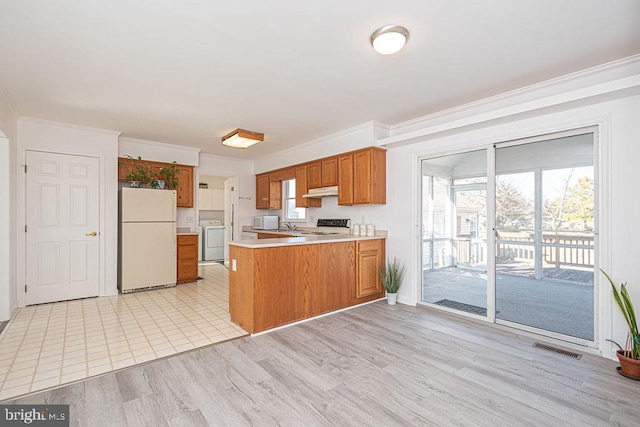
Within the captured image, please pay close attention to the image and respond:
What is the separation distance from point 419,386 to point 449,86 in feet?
8.79

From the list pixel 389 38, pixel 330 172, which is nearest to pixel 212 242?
pixel 330 172

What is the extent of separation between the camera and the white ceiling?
190 cm

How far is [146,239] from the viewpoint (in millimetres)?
4824

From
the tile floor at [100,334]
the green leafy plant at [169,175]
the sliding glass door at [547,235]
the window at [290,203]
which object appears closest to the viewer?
the tile floor at [100,334]

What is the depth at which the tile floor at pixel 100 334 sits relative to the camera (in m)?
2.34

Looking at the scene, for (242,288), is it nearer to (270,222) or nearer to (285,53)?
(285,53)

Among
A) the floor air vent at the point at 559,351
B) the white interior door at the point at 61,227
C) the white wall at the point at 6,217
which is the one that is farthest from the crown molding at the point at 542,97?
the white wall at the point at 6,217

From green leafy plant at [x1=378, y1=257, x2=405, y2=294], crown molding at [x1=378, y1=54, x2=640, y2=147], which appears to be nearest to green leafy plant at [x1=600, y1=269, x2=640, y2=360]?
crown molding at [x1=378, y1=54, x2=640, y2=147]

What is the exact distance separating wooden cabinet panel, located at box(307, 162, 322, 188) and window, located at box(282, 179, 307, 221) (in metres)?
0.80

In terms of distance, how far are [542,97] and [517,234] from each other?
4.49 ft

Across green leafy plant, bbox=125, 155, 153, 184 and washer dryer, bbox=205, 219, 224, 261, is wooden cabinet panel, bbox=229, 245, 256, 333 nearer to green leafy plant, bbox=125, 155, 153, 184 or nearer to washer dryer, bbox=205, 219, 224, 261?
green leafy plant, bbox=125, 155, 153, 184

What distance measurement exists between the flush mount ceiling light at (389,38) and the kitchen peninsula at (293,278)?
79.5 inches

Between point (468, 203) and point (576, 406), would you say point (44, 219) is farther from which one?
point (576, 406)

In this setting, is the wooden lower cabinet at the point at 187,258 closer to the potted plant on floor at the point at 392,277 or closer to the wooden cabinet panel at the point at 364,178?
the wooden cabinet panel at the point at 364,178
